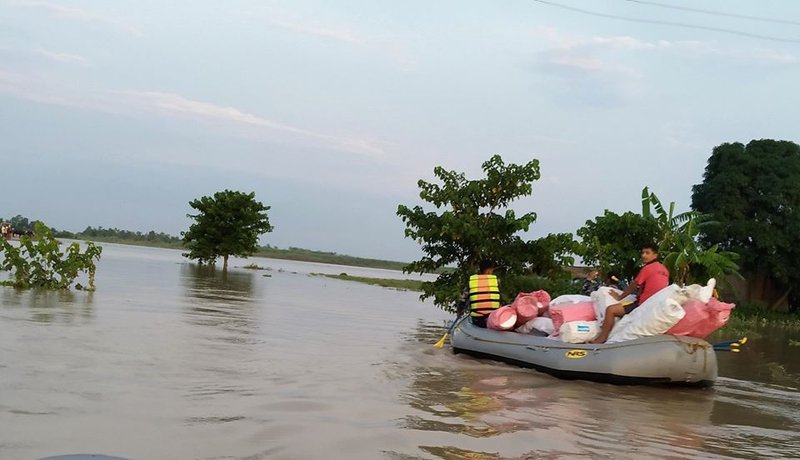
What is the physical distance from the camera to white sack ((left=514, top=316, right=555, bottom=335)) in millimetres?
10852

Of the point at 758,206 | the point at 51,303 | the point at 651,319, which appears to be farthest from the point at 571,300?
the point at 758,206

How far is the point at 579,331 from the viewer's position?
9.91 meters

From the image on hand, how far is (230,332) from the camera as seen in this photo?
12.1m

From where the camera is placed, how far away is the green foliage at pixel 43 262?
1712 centimetres

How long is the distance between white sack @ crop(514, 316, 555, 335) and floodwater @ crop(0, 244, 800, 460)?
76 centimetres

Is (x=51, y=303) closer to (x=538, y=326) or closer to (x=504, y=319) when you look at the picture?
(x=504, y=319)

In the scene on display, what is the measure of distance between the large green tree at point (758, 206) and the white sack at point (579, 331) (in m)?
24.3

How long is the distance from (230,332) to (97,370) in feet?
14.7

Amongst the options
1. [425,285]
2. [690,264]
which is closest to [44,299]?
[425,285]

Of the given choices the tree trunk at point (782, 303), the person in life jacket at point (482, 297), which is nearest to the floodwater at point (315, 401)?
the person in life jacket at point (482, 297)

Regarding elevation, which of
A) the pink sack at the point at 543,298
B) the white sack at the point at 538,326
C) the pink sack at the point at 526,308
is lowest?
the white sack at the point at 538,326

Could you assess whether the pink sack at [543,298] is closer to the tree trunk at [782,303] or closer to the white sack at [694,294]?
the white sack at [694,294]

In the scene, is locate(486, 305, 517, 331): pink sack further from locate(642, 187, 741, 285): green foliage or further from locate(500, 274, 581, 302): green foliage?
locate(642, 187, 741, 285): green foliage

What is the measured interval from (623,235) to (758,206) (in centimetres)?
1463
